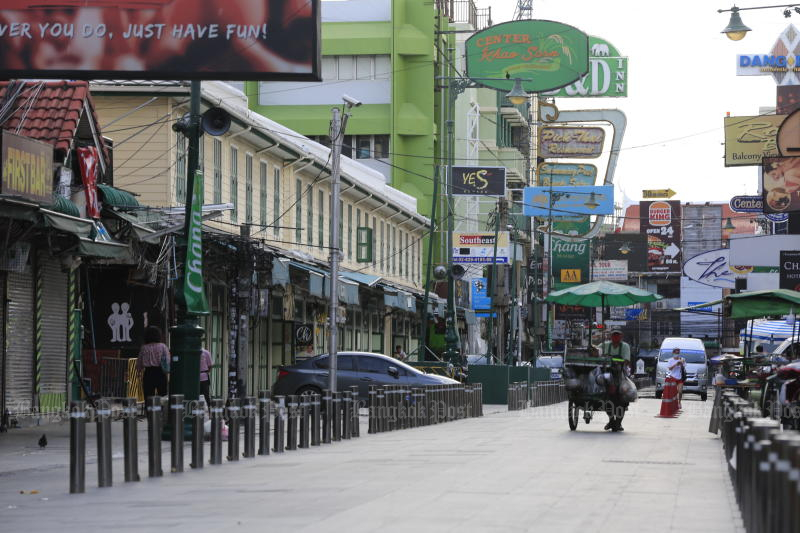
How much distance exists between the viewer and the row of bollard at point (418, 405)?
77.5 ft

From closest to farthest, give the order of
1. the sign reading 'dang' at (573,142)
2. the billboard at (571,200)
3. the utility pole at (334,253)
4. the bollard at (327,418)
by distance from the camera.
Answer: the bollard at (327,418) < the utility pole at (334,253) < the billboard at (571,200) < the sign reading 'dang' at (573,142)

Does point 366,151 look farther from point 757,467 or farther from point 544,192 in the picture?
point 757,467

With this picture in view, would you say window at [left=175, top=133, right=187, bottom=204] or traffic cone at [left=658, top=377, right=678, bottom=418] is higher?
window at [left=175, top=133, right=187, bottom=204]

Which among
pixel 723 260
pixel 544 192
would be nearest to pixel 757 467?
pixel 723 260

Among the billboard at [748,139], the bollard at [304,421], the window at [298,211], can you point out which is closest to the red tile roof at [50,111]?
the bollard at [304,421]

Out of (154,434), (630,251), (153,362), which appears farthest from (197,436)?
(630,251)

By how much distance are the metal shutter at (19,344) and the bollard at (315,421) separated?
6.00 metres

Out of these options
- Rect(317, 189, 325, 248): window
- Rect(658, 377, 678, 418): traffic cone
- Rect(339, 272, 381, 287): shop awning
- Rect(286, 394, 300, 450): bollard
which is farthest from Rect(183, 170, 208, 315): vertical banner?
Rect(317, 189, 325, 248): window

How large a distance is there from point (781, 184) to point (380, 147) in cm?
3405

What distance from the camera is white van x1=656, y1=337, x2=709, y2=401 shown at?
169 ft

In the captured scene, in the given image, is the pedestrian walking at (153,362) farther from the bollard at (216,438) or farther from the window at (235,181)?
the window at (235,181)

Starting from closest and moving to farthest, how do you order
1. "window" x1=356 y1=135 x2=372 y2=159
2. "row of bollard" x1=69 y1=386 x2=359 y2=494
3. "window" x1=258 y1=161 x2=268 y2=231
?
"row of bollard" x1=69 y1=386 x2=359 y2=494, "window" x1=258 y1=161 x2=268 y2=231, "window" x1=356 y1=135 x2=372 y2=159

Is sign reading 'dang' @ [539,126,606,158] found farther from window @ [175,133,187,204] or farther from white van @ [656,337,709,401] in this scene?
window @ [175,133,187,204]

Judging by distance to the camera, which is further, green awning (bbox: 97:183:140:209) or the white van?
the white van
